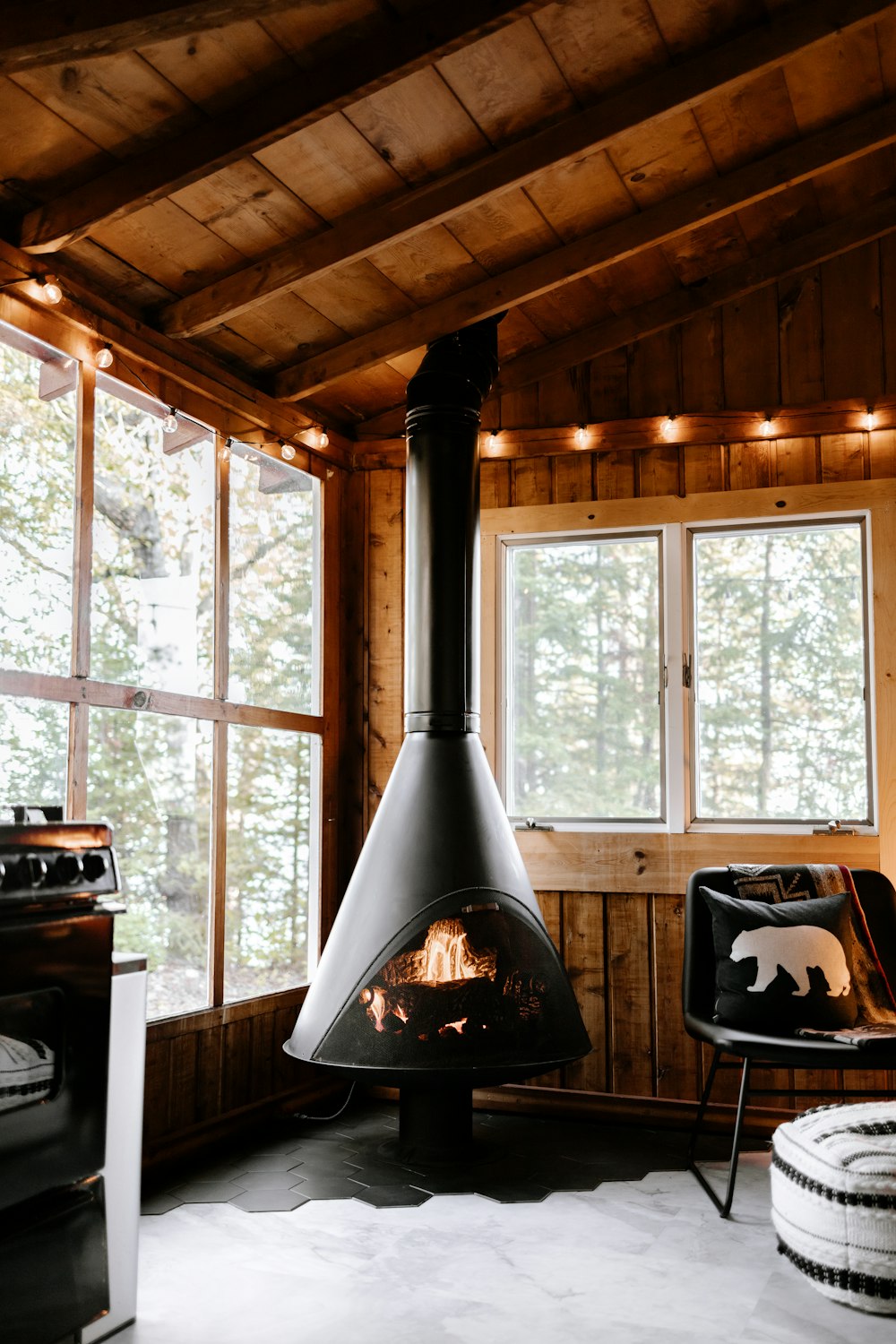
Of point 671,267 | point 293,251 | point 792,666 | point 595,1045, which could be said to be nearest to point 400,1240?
point 595,1045


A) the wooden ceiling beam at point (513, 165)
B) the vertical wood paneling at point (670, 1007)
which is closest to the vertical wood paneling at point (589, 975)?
the vertical wood paneling at point (670, 1007)

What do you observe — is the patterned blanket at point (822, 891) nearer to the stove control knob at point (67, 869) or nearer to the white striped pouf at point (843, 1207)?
the white striped pouf at point (843, 1207)

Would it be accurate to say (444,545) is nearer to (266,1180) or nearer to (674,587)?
(674,587)

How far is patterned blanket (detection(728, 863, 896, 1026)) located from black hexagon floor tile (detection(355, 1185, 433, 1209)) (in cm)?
122

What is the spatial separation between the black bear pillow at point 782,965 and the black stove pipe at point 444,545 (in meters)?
0.96

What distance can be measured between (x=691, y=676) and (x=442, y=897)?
4.10 ft

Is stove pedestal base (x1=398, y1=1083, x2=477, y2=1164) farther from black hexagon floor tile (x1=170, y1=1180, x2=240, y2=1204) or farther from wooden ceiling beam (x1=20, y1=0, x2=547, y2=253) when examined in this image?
wooden ceiling beam (x1=20, y1=0, x2=547, y2=253)

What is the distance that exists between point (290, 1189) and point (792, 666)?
222cm

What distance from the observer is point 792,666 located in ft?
12.7

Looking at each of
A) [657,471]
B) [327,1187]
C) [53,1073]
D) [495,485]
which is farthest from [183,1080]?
[657,471]

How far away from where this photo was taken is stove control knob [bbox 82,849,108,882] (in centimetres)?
221

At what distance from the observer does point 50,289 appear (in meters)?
2.88

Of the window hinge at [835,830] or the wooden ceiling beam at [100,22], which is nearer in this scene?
the wooden ceiling beam at [100,22]

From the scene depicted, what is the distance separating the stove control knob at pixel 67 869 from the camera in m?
2.13
